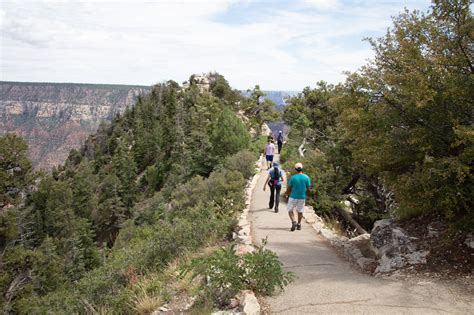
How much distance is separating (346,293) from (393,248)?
2078 mm

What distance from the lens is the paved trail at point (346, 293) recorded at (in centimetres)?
561

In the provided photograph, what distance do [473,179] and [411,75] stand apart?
214cm

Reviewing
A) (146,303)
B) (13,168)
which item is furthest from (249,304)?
(13,168)

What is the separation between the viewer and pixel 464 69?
25.0 feet

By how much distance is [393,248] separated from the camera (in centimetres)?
779

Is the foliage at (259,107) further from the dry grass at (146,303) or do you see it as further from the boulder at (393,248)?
the dry grass at (146,303)

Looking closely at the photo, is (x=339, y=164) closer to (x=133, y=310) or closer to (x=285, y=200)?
(x=285, y=200)

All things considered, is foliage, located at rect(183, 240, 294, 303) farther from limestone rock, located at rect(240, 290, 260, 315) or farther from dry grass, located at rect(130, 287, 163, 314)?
dry grass, located at rect(130, 287, 163, 314)

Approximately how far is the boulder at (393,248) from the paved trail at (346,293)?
0.59m

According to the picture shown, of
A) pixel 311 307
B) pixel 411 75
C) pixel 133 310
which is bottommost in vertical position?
pixel 133 310

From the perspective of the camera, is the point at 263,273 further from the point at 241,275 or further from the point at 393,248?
the point at 393,248

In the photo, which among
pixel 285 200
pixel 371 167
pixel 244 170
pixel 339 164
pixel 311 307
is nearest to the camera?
pixel 311 307

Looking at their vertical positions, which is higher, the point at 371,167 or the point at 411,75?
the point at 411,75

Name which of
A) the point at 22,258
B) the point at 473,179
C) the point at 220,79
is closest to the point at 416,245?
the point at 473,179
